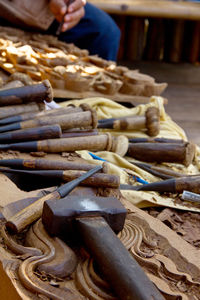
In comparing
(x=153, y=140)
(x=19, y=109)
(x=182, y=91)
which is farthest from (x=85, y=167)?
(x=182, y=91)

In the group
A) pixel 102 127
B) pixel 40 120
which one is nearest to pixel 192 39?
pixel 102 127

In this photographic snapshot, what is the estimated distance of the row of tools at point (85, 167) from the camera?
1.55 metres

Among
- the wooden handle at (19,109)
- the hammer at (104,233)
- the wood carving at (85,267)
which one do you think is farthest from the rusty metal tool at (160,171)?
the hammer at (104,233)

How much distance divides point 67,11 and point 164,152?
2649mm

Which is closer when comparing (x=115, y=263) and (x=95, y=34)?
(x=115, y=263)

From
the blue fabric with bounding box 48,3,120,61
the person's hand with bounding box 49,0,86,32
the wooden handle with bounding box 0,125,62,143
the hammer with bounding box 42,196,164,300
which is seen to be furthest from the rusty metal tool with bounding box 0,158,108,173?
the blue fabric with bounding box 48,3,120,61

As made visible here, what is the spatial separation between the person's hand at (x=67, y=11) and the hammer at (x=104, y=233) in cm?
348

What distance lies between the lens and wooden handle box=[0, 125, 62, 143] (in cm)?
252

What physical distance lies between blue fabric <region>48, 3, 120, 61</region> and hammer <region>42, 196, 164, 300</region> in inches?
158

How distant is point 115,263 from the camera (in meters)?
1.51

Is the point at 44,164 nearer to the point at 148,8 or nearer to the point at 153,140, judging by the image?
the point at 153,140

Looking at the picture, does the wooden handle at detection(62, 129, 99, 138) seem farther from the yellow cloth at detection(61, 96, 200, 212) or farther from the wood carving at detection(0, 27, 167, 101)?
the wood carving at detection(0, 27, 167, 101)

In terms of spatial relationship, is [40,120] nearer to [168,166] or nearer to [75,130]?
[75,130]

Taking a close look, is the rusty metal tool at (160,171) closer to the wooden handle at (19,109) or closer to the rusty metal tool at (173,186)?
the rusty metal tool at (173,186)
